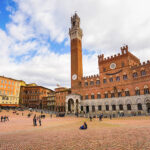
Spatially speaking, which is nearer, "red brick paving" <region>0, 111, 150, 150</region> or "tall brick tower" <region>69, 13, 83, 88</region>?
"red brick paving" <region>0, 111, 150, 150</region>

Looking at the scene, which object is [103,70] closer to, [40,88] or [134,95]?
[134,95]

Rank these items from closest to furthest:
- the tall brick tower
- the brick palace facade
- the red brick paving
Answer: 1. the red brick paving
2. the brick palace facade
3. the tall brick tower

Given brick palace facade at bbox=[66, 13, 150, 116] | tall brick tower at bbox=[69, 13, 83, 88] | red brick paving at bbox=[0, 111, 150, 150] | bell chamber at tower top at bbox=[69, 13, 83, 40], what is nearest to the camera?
red brick paving at bbox=[0, 111, 150, 150]

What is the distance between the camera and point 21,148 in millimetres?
8469

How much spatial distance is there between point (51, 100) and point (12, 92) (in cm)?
1924

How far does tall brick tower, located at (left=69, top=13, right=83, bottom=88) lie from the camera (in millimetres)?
51272

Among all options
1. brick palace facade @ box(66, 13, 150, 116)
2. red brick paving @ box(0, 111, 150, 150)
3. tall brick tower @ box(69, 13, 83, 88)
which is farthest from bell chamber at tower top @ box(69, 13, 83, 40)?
red brick paving @ box(0, 111, 150, 150)

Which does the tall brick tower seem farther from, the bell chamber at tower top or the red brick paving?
the red brick paving

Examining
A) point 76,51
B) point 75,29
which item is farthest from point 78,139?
point 75,29

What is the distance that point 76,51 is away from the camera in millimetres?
53188

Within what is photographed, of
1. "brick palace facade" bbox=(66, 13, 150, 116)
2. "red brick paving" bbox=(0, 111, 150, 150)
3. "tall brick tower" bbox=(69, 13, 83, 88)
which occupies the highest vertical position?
"tall brick tower" bbox=(69, 13, 83, 88)

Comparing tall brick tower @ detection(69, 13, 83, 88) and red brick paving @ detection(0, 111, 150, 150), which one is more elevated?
tall brick tower @ detection(69, 13, 83, 88)

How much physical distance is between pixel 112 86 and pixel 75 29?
31.2 m

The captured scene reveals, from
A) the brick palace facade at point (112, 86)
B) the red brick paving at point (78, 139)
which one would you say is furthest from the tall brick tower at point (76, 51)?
the red brick paving at point (78, 139)
